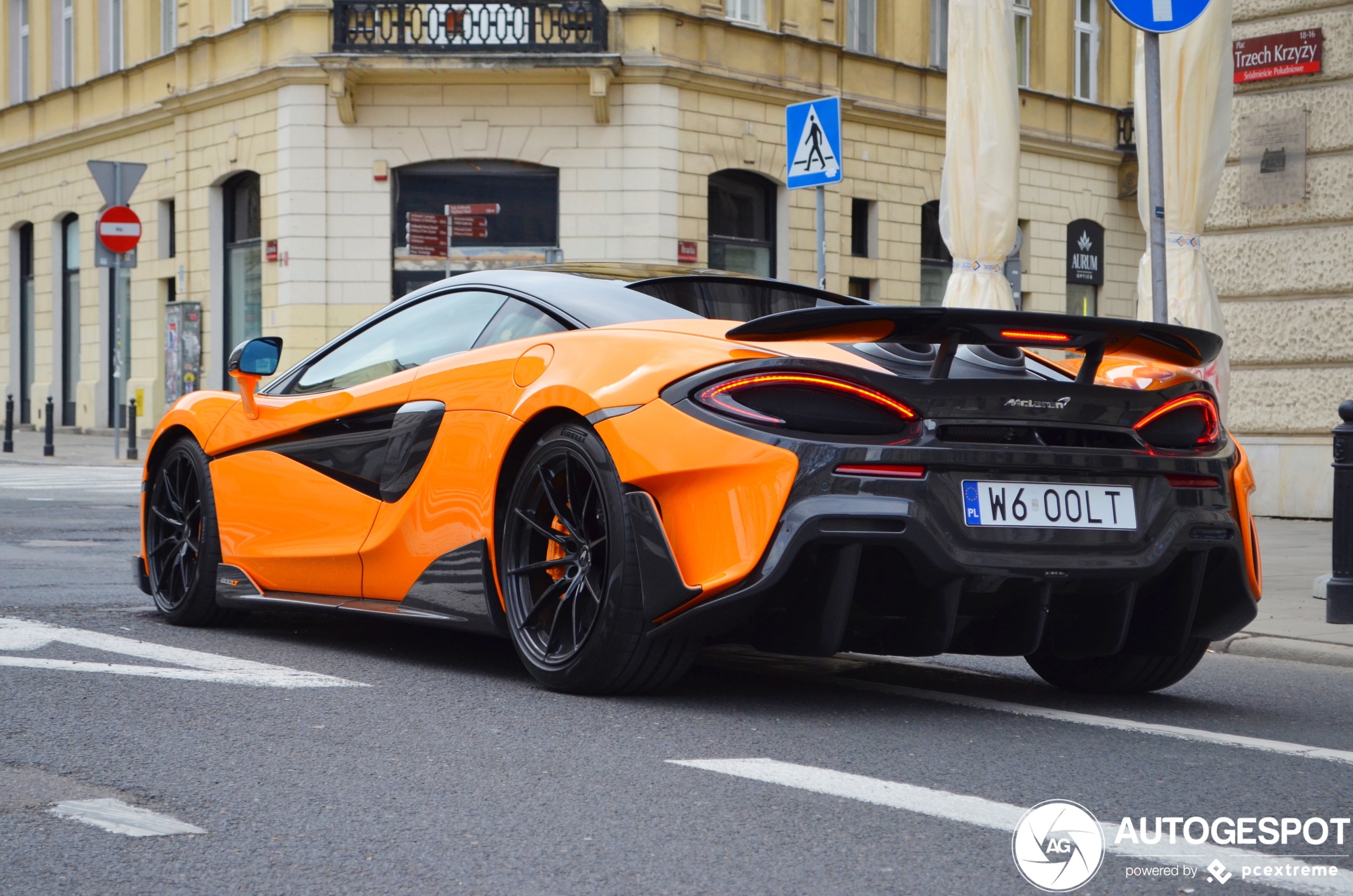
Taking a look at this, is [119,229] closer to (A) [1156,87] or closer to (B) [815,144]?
(B) [815,144]

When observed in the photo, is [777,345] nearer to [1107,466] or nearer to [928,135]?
[1107,466]

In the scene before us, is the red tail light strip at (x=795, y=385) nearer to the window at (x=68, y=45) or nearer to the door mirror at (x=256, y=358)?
the door mirror at (x=256, y=358)

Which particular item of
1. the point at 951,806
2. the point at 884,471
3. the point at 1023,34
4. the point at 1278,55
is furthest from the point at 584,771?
the point at 1023,34

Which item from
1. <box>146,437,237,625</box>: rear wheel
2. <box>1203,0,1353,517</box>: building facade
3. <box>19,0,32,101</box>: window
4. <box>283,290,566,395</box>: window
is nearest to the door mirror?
<box>283,290,566,395</box>: window

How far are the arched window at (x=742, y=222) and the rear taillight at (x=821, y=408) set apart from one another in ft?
66.1

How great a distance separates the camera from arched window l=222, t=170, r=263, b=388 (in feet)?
81.9

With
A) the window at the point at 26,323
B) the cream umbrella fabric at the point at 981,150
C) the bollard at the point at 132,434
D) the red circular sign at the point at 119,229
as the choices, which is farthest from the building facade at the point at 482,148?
the cream umbrella fabric at the point at 981,150

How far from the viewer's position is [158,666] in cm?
500

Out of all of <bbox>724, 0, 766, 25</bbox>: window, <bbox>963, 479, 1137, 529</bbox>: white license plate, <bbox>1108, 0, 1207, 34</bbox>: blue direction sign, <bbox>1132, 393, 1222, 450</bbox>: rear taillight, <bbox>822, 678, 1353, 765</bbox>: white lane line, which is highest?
<bbox>724, 0, 766, 25</bbox>: window

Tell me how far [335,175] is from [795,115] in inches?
536

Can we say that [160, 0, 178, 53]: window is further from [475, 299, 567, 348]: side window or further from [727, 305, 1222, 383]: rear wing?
[727, 305, 1222, 383]: rear wing

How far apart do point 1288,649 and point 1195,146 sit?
4.14 metres

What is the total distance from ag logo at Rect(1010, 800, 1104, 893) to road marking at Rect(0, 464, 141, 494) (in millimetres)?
12874

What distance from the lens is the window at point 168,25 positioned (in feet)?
88.8
